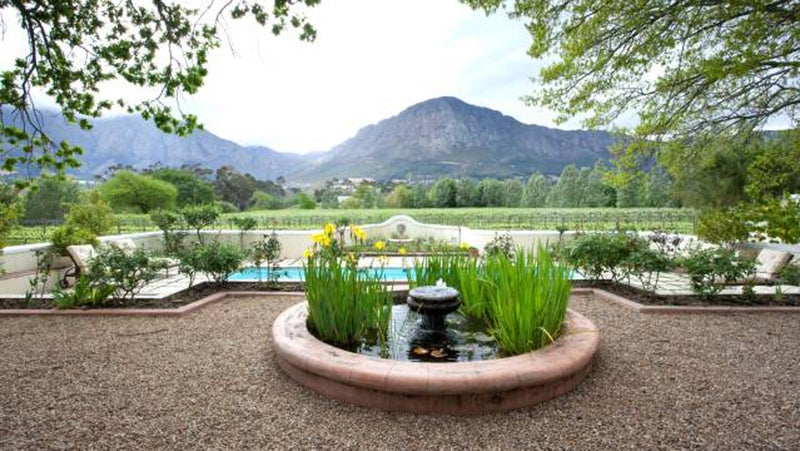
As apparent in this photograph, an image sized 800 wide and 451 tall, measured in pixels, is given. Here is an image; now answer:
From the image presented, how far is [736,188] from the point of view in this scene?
68.5 ft

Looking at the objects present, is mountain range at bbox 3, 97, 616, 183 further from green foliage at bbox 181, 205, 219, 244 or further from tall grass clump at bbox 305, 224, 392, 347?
tall grass clump at bbox 305, 224, 392, 347

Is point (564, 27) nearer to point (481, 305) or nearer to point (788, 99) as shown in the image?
point (481, 305)

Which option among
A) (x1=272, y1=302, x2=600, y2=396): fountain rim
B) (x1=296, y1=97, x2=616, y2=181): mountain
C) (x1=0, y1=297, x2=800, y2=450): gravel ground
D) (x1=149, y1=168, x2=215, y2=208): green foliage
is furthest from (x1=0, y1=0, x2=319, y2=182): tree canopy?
(x1=296, y1=97, x2=616, y2=181): mountain

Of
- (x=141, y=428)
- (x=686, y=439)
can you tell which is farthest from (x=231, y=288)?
(x=686, y=439)

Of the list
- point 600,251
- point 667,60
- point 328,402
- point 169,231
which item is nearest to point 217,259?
point 328,402

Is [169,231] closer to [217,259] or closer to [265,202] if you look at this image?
[217,259]

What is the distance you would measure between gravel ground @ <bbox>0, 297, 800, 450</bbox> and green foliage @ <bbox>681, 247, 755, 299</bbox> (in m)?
1.10

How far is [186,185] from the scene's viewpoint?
185 feet

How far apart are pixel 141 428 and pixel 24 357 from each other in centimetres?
202

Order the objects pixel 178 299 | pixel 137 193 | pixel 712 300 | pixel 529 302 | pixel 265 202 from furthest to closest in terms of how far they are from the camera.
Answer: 1. pixel 265 202
2. pixel 137 193
3. pixel 178 299
4. pixel 712 300
5. pixel 529 302

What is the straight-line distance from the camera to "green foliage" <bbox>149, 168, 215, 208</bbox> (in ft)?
181

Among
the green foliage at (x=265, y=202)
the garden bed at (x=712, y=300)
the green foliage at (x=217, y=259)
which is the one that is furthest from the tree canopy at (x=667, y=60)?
the green foliage at (x=265, y=202)

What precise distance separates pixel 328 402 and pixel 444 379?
760mm

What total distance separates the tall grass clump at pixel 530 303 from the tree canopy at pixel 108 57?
9.47 feet
